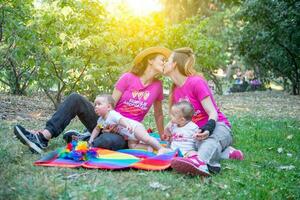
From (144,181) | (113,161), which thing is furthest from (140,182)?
(113,161)

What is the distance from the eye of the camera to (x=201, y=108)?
5.61 m

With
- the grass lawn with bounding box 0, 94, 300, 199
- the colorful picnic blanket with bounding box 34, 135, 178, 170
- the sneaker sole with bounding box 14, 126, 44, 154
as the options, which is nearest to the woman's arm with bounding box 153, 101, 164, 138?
the colorful picnic blanket with bounding box 34, 135, 178, 170

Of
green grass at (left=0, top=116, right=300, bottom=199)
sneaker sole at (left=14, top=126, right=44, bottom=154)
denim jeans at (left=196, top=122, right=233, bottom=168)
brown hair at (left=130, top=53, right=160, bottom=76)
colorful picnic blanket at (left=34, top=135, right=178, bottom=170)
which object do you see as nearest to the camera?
green grass at (left=0, top=116, right=300, bottom=199)

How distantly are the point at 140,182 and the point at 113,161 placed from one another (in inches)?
27.9

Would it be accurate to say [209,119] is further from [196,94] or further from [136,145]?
[136,145]

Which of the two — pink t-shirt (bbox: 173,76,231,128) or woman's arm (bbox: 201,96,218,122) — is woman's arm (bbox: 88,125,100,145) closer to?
pink t-shirt (bbox: 173,76,231,128)

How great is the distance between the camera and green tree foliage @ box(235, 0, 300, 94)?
16391 millimetres

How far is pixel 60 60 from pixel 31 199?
21.7 ft

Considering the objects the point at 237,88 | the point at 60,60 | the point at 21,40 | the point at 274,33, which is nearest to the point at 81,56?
the point at 60,60

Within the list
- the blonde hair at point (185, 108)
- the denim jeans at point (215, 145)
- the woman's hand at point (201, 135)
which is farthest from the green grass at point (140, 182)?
the blonde hair at point (185, 108)

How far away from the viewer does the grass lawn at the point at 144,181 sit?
11.9ft

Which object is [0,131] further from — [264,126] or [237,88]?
[237,88]

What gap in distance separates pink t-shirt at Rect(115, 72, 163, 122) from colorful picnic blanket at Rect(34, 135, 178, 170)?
87cm

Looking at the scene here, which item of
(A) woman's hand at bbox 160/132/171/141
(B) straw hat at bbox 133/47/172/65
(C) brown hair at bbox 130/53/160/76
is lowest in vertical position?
(A) woman's hand at bbox 160/132/171/141
